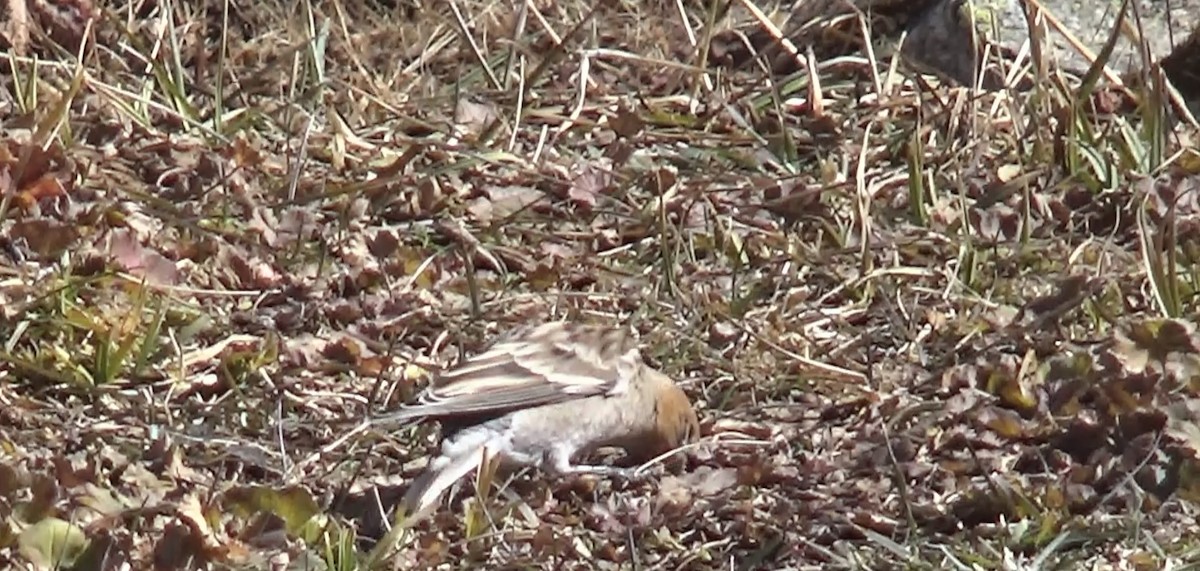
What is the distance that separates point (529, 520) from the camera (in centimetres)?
523

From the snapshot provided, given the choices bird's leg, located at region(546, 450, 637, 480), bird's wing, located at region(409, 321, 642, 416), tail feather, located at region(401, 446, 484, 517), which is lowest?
bird's leg, located at region(546, 450, 637, 480)

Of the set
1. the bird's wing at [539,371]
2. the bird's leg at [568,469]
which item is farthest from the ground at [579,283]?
the bird's wing at [539,371]

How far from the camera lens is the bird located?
5.32 metres

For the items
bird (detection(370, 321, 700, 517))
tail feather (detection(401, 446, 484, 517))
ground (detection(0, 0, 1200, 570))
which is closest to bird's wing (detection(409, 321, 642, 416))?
bird (detection(370, 321, 700, 517))

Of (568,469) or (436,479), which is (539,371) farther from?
(436,479)

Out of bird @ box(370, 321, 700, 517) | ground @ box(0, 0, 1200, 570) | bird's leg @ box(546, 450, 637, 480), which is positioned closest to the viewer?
ground @ box(0, 0, 1200, 570)

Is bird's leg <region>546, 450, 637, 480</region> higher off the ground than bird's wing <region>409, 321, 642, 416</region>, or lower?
lower

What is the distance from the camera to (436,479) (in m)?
5.20

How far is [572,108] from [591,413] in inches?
92.0

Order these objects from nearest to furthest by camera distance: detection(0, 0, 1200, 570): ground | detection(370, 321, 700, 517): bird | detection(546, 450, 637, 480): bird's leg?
detection(0, 0, 1200, 570): ground < detection(370, 321, 700, 517): bird < detection(546, 450, 637, 480): bird's leg

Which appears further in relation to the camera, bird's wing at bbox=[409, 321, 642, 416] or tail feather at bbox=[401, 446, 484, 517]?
bird's wing at bbox=[409, 321, 642, 416]

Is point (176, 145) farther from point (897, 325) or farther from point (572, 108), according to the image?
point (897, 325)

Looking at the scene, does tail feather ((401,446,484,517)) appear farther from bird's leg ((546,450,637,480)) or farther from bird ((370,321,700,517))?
bird's leg ((546,450,637,480))

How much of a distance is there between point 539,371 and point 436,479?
1.59ft
